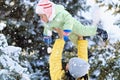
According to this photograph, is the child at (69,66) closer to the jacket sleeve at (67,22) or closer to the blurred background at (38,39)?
the jacket sleeve at (67,22)

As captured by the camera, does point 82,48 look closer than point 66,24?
No

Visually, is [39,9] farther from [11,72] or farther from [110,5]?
[110,5]

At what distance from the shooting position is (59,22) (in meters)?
3.67

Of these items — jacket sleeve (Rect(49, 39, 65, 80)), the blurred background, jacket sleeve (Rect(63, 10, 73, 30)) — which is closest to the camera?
jacket sleeve (Rect(63, 10, 73, 30))

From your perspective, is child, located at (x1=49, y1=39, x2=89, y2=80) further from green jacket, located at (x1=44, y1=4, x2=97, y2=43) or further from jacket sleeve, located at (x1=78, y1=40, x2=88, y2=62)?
green jacket, located at (x1=44, y1=4, x2=97, y2=43)

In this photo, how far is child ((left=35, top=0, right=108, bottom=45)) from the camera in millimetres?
3619

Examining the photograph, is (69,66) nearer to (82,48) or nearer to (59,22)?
(82,48)

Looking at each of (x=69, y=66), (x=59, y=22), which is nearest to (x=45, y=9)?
(x=59, y=22)

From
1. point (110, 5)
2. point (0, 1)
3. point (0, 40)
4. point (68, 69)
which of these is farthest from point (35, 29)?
point (68, 69)

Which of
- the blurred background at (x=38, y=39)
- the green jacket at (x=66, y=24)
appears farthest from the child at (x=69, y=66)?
the blurred background at (x=38, y=39)

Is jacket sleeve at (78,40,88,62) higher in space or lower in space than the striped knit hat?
lower

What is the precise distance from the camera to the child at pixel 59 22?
11.9 feet

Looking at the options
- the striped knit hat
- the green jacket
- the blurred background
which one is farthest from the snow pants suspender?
the blurred background

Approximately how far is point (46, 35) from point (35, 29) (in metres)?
2.90
